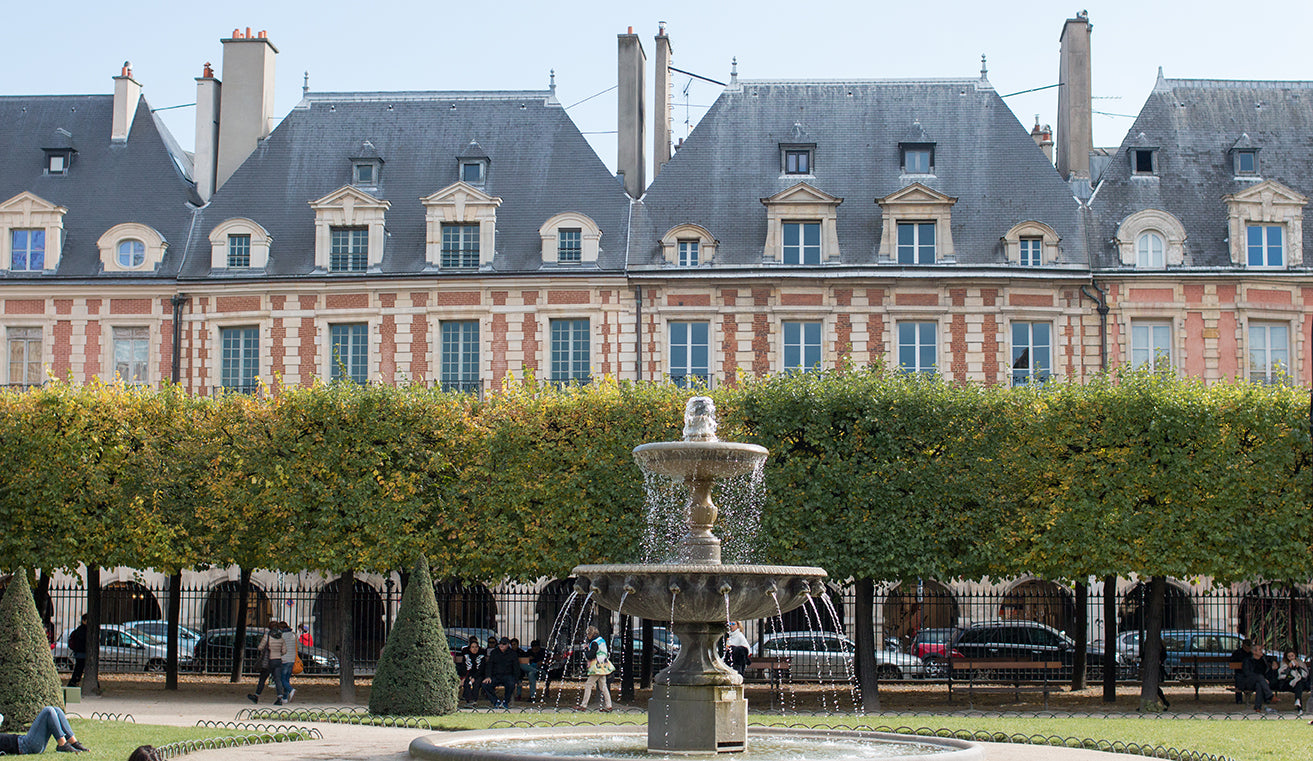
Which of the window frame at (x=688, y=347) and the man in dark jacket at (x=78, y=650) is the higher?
the window frame at (x=688, y=347)

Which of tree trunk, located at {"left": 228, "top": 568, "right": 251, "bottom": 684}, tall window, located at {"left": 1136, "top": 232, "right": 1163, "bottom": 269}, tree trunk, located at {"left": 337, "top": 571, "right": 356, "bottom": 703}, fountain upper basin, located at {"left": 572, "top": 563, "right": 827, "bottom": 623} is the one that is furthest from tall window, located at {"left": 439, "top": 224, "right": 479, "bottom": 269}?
fountain upper basin, located at {"left": 572, "top": 563, "right": 827, "bottom": 623}

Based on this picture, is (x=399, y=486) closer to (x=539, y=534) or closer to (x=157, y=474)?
(x=539, y=534)

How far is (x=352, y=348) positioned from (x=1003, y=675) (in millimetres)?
13807

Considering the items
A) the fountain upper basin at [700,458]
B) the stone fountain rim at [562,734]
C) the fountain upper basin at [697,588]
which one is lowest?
the stone fountain rim at [562,734]

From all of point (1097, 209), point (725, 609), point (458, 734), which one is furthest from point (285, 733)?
point (1097, 209)

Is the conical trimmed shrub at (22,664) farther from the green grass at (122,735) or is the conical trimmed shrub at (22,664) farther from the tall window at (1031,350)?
the tall window at (1031,350)

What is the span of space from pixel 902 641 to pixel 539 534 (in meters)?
8.77

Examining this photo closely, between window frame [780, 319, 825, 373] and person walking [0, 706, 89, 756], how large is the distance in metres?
17.9

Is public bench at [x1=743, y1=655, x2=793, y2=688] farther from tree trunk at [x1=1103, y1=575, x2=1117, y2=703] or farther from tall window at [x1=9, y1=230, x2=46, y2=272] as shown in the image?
tall window at [x1=9, y1=230, x2=46, y2=272]

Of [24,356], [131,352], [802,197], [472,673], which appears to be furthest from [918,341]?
[24,356]

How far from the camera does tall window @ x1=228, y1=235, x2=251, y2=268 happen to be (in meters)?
30.5

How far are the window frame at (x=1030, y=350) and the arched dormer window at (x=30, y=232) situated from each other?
19.1 m

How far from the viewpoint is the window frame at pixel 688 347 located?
2942cm

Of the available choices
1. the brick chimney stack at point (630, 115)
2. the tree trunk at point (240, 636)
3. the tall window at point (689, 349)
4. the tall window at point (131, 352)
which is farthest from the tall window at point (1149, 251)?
the tall window at point (131, 352)
